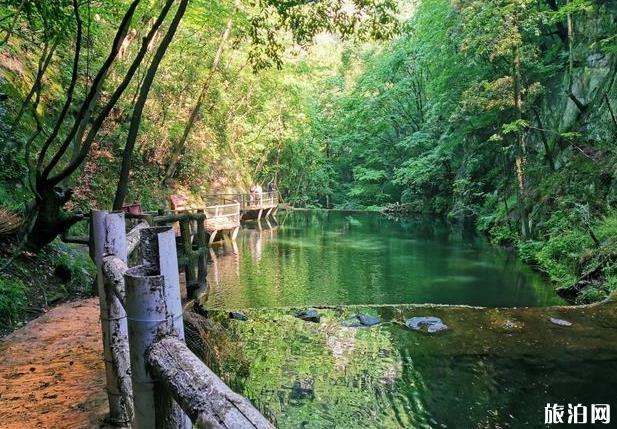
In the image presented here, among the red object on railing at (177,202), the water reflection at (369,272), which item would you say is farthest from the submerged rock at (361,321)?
the red object on railing at (177,202)

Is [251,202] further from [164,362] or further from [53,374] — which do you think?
[164,362]

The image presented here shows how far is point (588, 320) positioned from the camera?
285 inches

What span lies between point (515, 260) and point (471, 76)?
9555 mm

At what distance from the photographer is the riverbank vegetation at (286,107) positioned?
523cm

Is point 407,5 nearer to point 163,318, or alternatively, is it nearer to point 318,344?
point 318,344

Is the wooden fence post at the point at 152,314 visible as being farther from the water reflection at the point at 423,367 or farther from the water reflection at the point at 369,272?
the water reflection at the point at 369,272

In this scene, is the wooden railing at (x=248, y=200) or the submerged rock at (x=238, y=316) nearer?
the submerged rock at (x=238, y=316)

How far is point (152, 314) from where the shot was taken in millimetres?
1255

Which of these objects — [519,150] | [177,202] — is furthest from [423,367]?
[177,202]

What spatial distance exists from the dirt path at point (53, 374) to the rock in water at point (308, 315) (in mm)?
3401

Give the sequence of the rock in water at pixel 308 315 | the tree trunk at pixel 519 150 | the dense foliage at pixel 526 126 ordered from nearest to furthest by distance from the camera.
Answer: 1. the rock in water at pixel 308 315
2. the dense foliage at pixel 526 126
3. the tree trunk at pixel 519 150

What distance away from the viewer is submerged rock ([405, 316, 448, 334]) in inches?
285

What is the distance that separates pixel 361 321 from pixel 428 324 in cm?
104

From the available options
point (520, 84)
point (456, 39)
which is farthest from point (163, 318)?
point (456, 39)
